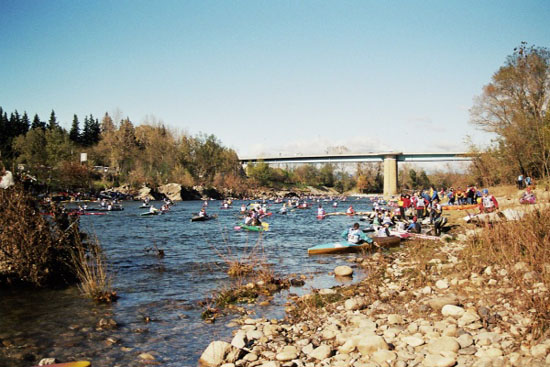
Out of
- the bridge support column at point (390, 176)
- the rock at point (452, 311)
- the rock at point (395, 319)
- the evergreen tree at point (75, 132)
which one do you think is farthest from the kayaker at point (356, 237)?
the evergreen tree at point (75, 132)

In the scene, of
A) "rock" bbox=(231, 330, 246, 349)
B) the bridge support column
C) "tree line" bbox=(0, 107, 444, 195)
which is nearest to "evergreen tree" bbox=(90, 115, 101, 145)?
"tree line" bbox=(0, 107, 444, 195)

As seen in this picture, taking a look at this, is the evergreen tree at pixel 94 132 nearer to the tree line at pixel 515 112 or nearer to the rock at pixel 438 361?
the tree line at pixel 515 112

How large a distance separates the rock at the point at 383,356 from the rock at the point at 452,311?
1.87m

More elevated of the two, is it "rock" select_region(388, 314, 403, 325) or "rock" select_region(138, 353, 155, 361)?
"rock" select_region(388, 314, 403, 325)

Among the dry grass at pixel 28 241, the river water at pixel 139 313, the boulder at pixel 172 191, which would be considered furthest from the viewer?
the boulder at pixel 172 191

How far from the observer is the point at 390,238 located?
2161 centimetres

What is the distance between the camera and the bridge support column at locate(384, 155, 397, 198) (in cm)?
10956

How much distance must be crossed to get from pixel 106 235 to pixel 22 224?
15.4 meters

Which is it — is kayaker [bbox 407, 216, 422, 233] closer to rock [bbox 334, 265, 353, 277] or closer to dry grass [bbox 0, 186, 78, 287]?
rock [bbox 334, 265, 353, 277]

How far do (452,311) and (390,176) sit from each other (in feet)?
350

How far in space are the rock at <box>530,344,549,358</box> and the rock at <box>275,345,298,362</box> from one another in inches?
143

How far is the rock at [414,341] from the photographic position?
6.73 meters

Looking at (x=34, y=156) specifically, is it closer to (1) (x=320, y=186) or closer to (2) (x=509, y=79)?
(2) (x=509, y=79)

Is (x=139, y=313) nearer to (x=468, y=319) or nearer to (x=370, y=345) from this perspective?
(x=370, y=345)
